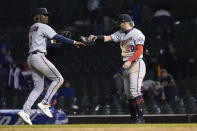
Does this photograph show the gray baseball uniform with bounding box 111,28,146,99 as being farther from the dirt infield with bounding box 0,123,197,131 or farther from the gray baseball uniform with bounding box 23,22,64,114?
the dirt infield with bounding box 0,123,197,131

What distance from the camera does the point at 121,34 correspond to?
35.6 feet

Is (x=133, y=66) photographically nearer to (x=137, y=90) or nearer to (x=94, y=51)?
(x=137, y=90)

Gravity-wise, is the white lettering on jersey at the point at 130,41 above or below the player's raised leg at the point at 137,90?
above

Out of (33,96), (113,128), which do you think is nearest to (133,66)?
(33,96)

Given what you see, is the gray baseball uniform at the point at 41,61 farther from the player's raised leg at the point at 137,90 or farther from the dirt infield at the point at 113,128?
the dirt infield at the point at 113,128

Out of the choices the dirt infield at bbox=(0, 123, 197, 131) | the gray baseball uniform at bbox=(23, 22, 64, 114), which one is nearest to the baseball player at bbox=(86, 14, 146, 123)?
the gray baseball uniform at bbox=(23, 22, 64, 114)

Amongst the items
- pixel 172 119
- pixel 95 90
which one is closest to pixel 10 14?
pixel 95 90

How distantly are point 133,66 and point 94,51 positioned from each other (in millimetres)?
8217

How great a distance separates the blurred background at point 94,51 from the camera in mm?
17062

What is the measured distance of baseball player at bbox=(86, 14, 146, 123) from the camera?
10.5 metres

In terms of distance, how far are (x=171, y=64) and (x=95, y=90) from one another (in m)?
2.13

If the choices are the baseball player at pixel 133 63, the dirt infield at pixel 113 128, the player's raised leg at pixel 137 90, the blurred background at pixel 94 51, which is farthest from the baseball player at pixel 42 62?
the blurred background at pixel 94 51

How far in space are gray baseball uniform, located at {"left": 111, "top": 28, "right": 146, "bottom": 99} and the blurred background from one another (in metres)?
5.78

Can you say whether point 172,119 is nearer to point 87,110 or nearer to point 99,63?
point 87,110
